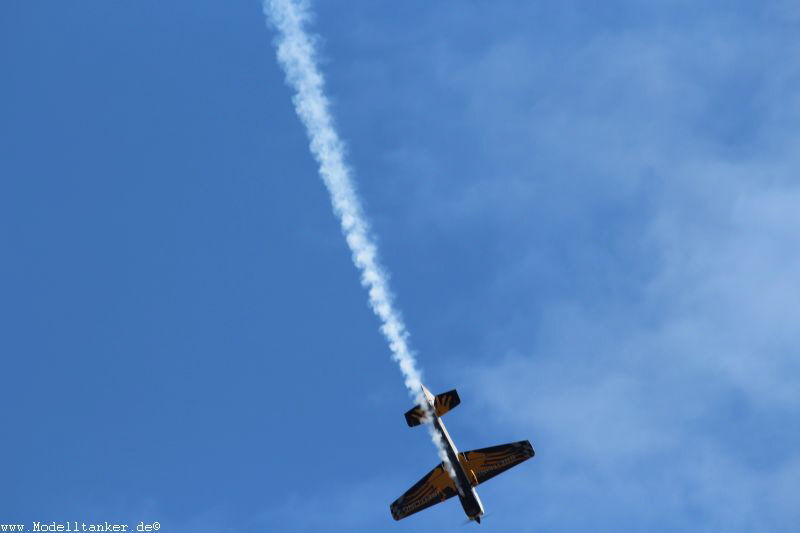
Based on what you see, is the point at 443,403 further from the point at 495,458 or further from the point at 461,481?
the point at 495,458

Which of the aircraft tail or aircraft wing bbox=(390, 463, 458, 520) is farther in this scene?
aircraft wing bbox=(390, 463, 458, 520)

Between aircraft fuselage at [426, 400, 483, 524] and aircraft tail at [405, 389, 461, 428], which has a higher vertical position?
aircraft tail at [405, 389, 461, 428]

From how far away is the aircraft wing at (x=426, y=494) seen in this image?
58.3 metres

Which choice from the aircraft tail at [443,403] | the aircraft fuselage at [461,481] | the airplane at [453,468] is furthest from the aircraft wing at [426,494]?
the aircraft tail at [443,403]

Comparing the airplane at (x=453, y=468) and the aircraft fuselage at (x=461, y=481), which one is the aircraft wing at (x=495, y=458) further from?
the aircraft fuselage at (x=461, y=481)

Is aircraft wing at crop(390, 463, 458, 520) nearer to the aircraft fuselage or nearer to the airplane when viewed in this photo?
the airplane

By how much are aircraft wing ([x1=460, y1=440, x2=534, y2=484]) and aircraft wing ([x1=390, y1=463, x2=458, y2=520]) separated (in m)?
1.90

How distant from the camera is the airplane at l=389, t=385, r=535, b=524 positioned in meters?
53.2

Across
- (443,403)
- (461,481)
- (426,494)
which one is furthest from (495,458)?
(443,403)

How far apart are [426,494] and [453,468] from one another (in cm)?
506

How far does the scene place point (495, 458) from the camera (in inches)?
2277

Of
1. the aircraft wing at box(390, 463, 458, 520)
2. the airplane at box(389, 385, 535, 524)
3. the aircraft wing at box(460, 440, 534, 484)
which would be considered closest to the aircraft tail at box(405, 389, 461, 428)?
the airplane at box(389, 385, 535, 524)

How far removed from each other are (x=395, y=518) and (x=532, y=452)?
34.3 ft

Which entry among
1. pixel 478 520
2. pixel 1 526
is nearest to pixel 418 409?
pixel 478 520
